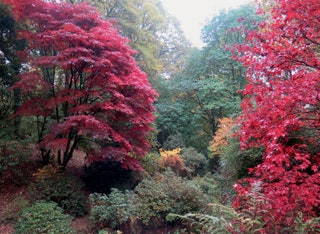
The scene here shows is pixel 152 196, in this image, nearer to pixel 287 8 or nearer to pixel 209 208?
pixel 209 208

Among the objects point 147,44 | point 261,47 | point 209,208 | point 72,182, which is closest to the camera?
point 261,47

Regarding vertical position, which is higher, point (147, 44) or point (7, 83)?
point (147, 44)

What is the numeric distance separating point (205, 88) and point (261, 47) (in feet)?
30.3

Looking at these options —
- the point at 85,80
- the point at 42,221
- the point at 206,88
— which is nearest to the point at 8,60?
the point at 85,80

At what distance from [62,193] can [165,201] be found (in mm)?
2553

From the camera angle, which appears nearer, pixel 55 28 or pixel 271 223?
pixel 271 223

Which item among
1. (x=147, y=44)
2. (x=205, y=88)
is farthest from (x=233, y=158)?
(x=147, y=44)

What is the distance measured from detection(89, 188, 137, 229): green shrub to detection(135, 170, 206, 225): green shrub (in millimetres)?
300

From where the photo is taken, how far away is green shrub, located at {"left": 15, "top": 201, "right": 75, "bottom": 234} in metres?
4.93

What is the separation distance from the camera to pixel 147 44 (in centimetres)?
1323

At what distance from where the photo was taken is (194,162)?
12078mm

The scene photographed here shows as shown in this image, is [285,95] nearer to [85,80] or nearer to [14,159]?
[85,80]

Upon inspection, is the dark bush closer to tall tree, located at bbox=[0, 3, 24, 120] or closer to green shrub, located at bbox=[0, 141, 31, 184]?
green shrub, located at bbox=[0, 141, 31, 184]

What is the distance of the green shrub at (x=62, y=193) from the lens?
6.20 meters
